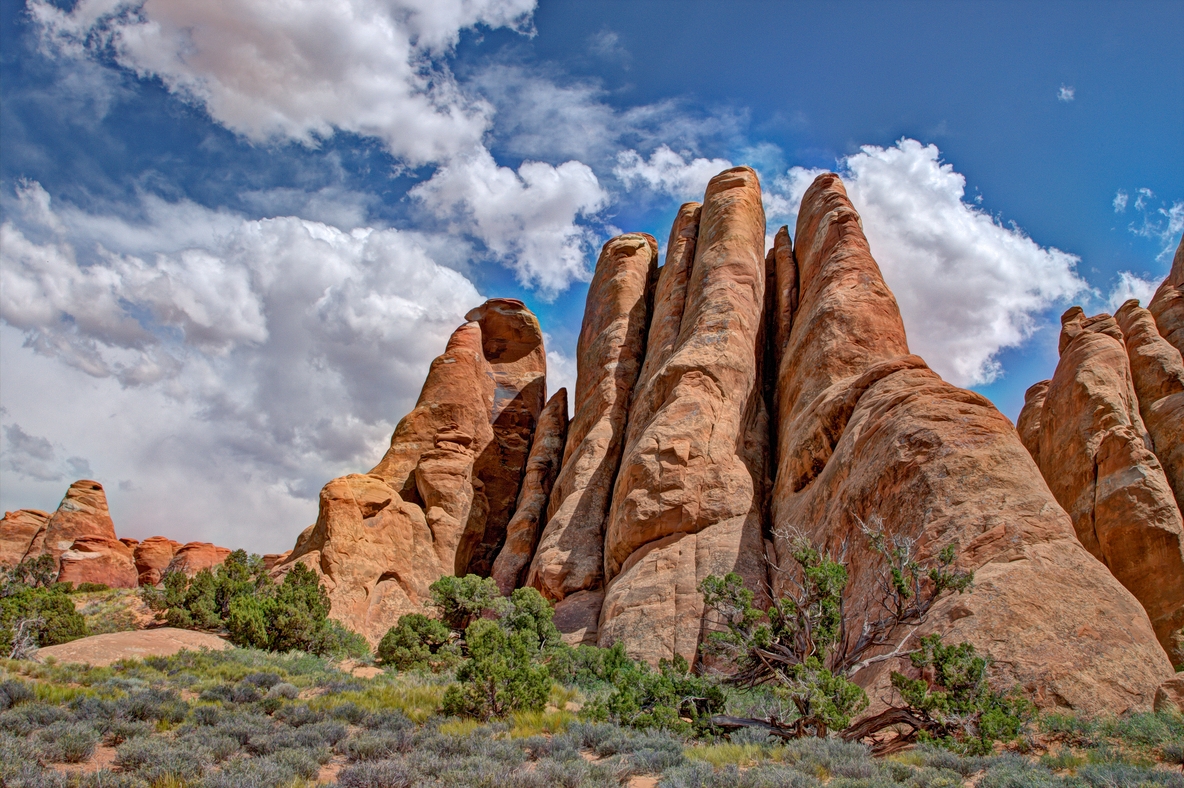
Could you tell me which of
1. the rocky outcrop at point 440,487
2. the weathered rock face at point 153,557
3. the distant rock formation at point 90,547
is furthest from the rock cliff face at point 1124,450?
the weathered rock face at point 153,557

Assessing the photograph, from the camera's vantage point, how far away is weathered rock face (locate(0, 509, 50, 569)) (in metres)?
41.3

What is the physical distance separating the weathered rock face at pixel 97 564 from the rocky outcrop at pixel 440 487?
1459 cm

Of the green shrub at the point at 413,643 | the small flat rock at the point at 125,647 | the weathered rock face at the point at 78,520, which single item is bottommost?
the small flat rock at the point at 125,647

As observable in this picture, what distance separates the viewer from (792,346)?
79.5 feet

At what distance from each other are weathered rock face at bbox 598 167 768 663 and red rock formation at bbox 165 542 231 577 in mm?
28102

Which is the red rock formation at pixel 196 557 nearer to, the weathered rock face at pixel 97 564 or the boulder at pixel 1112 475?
the weathered rock face at pixel 97 564

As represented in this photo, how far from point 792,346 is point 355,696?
18.4 metres

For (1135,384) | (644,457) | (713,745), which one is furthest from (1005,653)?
(1135,384)

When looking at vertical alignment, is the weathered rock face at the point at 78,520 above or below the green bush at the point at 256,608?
above

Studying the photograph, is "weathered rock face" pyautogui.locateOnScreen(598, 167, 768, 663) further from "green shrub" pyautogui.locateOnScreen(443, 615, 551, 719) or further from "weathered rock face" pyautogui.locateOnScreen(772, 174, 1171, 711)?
"green shrub" pyautogui.locateOnScreen(443, 615, 551, 719)

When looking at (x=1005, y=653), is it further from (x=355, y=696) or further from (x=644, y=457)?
(x=644, y=457)

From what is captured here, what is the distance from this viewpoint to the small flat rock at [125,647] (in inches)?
533

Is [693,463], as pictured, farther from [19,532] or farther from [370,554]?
[19,532]

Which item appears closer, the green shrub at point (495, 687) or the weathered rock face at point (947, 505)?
the weathered rock face at point (947, 505)
